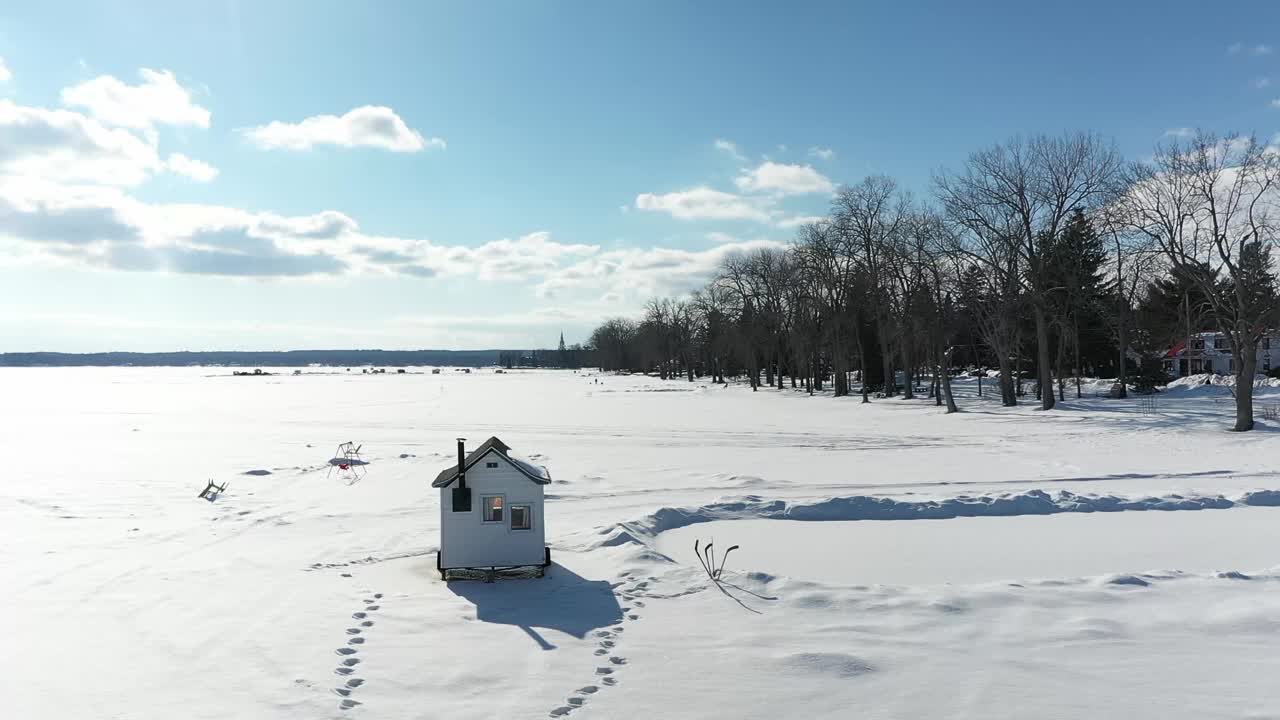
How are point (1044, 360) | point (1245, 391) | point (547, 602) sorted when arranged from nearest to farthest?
point (547, 602) → point (1245, 391) → point (1044, 360)

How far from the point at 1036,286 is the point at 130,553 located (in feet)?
134

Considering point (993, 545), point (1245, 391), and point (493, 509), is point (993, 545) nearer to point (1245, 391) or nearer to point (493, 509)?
point (493, 509)

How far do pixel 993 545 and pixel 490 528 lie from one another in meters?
7.94

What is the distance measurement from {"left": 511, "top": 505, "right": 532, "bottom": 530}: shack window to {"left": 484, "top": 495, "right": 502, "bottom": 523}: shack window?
18cm

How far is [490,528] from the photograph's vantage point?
10.9 metres

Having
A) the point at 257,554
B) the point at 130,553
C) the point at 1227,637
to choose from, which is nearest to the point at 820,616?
the point at 1227,637

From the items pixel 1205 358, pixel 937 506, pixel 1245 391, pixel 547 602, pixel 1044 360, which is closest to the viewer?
pixel 547 602

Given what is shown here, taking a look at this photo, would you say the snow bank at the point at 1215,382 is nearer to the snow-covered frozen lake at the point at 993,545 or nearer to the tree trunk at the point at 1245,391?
the tree trunk at the point at 1245,391

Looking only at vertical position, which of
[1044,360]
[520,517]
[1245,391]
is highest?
[1044,360]

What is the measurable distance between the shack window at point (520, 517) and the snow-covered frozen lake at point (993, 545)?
2672 millimetres

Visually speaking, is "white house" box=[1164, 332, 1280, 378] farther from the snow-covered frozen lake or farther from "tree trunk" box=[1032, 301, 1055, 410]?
the snow-covered frozen lake

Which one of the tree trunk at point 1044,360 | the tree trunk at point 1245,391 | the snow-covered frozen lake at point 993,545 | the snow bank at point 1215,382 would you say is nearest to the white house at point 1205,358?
the snow bank at point 1215,382

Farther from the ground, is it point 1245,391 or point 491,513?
point 1245,391

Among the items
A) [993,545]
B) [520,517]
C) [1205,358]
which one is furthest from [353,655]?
[1205,358]
